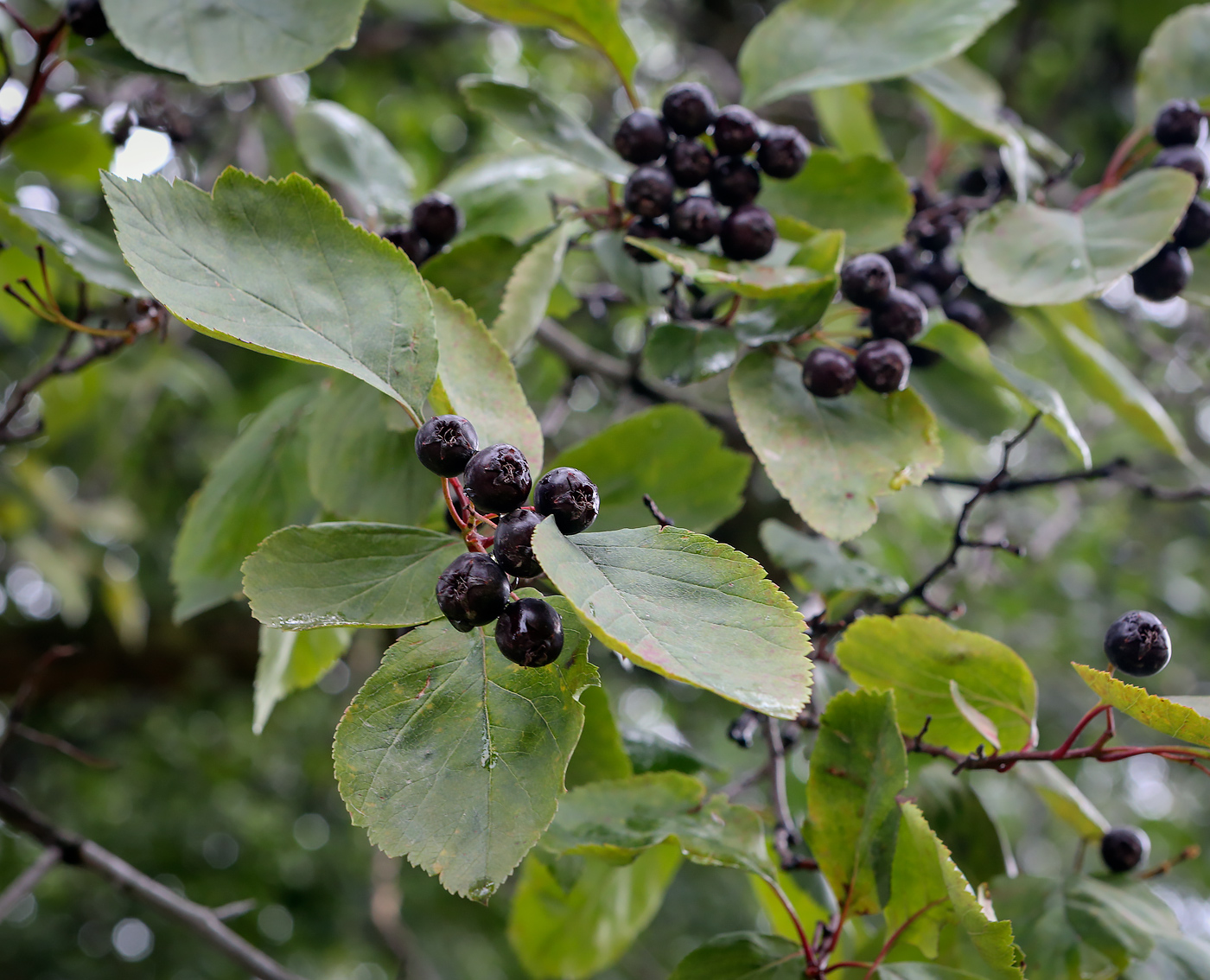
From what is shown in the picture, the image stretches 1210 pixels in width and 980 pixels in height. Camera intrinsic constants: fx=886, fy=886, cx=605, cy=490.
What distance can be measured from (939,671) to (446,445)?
26.9 inches

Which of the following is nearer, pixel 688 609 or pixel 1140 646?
pixel 688 609

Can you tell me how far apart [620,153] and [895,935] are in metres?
1.08

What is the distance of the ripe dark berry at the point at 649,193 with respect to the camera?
3.88 feet

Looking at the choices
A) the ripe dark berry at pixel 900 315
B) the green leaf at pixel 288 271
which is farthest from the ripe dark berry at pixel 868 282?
the green leaf at pixel 288 271

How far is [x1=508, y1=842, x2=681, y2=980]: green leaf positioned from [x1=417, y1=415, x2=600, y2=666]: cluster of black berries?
1045 mm

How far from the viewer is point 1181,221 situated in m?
1.37

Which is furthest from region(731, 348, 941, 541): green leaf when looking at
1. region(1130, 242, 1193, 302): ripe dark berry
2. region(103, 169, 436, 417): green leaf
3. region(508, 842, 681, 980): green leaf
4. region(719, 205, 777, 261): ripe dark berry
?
region(508, 842, 681, 980): green leaf

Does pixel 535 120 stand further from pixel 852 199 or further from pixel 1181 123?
pixel 1181 123

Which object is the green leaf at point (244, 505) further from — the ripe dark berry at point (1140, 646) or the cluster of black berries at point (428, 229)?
the ripe dark berry at point (1140, 646)

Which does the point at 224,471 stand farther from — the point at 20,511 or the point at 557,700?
the point at 20,511

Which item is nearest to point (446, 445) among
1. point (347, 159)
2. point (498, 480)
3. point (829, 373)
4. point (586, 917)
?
point (498, 480)

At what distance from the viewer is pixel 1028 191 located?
1574mm

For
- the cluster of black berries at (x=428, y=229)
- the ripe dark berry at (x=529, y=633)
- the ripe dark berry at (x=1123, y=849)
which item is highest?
the ripe dark berry at (x=529, y=633)

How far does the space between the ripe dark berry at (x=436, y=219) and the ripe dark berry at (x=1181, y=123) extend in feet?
3.77
